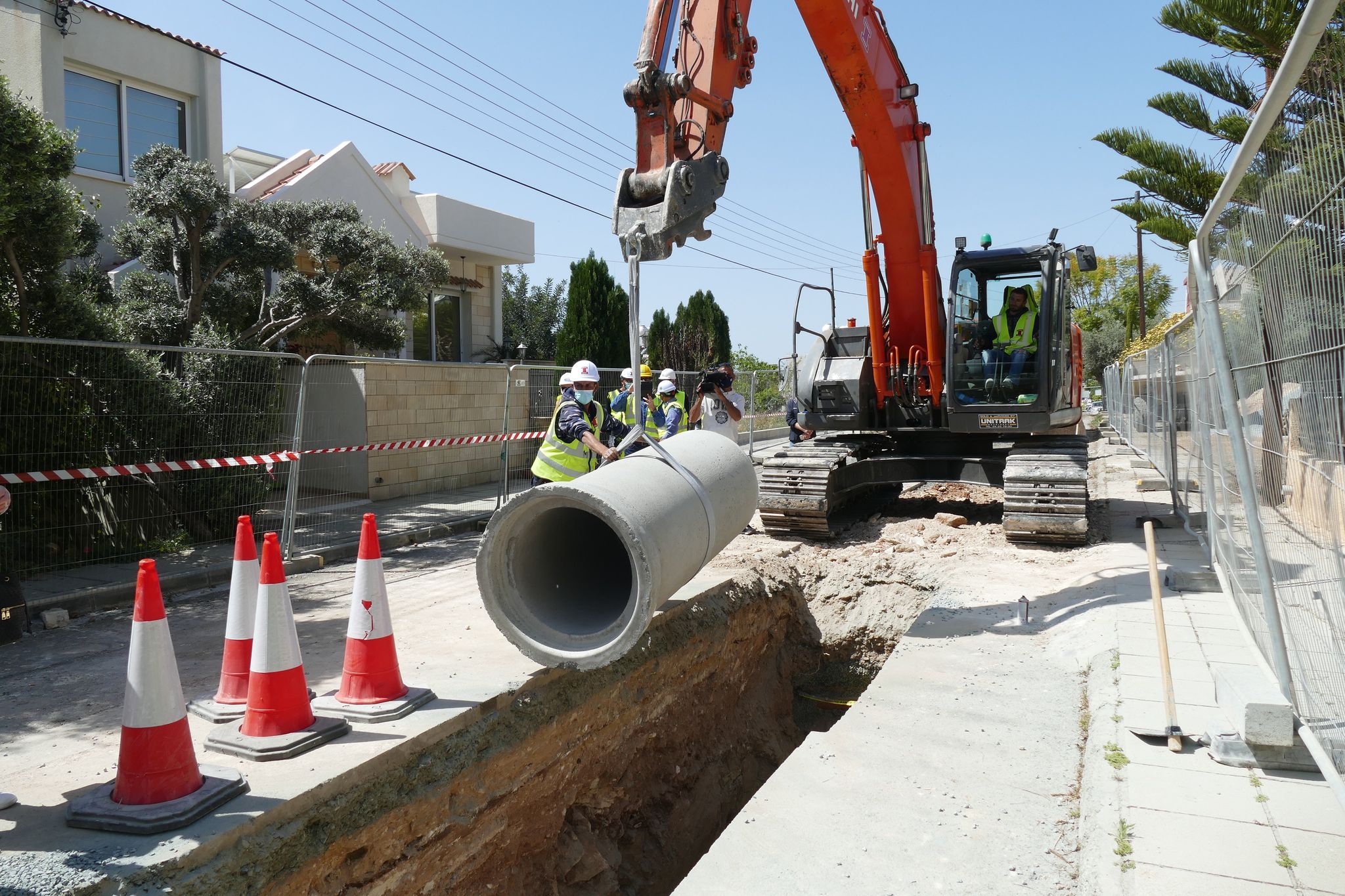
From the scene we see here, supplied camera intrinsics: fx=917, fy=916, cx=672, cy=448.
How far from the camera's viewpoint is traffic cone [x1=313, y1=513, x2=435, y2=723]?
160 inches

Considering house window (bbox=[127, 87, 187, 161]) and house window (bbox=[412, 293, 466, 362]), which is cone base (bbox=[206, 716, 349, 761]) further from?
house window (bbox=[412, 293, 466, 362])

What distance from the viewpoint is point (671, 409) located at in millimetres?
9000

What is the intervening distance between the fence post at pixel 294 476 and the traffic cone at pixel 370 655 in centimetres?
464

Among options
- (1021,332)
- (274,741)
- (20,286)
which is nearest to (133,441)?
(20,286)

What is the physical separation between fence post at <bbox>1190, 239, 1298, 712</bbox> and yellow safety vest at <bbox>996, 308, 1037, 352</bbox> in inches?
189

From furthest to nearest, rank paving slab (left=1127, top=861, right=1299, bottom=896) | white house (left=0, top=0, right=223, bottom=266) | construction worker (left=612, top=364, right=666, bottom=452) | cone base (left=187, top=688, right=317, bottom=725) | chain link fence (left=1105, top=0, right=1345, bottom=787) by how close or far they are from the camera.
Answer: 1. white house (left=0, top=0, right=223, bottom=266)
2. construction worker (left=612, top=364, right=666, bottom=452)
3. cone base (left=187, top=688, right=317, bottom=725)
4. paving slab (left=1127, top=861, right=1299, bottom=896)
5. chain link fence (left=1105, top=0, right=1345, bottom=787)

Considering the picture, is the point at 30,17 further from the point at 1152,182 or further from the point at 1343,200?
the point at 1152,182

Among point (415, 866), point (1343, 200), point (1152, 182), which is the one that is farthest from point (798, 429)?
point (1343, 200)

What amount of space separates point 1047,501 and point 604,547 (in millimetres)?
4863

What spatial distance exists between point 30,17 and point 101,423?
265 inches

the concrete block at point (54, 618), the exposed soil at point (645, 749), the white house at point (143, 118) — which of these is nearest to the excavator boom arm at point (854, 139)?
the exposed soil at point (645, 749)

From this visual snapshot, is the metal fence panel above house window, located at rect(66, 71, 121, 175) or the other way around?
the other way around

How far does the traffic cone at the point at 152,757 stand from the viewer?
3039 millimetres

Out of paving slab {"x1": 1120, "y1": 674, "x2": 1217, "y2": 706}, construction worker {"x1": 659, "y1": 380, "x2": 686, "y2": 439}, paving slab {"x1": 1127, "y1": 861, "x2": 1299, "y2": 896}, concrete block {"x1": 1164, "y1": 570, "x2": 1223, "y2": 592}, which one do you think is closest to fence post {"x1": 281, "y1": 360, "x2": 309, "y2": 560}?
construction worker {"x1": 659, "y1": 380, "x2": 686, "y2": 439}
